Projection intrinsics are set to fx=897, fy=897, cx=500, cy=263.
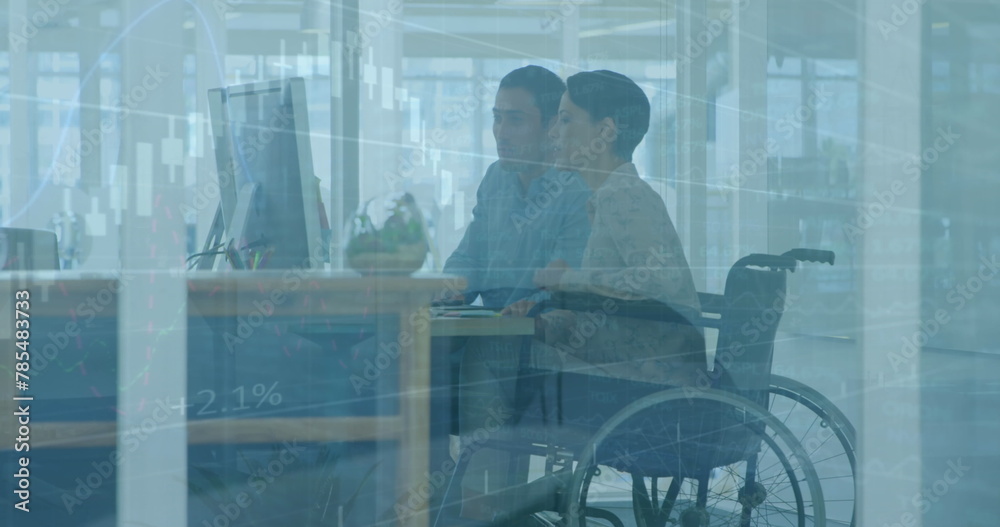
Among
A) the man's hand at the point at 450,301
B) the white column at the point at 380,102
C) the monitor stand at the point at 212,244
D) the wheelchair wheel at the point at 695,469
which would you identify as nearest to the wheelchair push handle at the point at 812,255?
the wheelchair wheel at the point at 695,469

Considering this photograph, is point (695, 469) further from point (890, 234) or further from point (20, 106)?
point (20, 106)

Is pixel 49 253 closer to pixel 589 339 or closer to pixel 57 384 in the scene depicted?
pixel 57 384

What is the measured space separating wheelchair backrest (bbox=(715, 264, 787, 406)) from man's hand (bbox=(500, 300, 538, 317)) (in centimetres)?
→ 37

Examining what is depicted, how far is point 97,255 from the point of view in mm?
1511

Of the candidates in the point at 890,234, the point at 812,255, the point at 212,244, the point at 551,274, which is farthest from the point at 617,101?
the point at 212,244

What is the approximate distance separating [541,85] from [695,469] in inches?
31.6

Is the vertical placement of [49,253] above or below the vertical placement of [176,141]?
below

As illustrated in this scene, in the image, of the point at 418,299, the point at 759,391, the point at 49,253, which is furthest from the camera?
the point at 759,391

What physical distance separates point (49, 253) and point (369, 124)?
58cm

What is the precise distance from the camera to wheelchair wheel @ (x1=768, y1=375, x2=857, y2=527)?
172 cm

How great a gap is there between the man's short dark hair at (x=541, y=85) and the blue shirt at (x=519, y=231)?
118 millimetres

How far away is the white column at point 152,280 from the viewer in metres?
1.53

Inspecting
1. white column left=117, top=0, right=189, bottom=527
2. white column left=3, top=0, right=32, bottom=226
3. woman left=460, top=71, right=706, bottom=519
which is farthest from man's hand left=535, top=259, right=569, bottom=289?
white column left=3, top=0, right=32, bottom=226

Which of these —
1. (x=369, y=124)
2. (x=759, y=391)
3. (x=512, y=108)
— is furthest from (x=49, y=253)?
(x=759, y=391)
